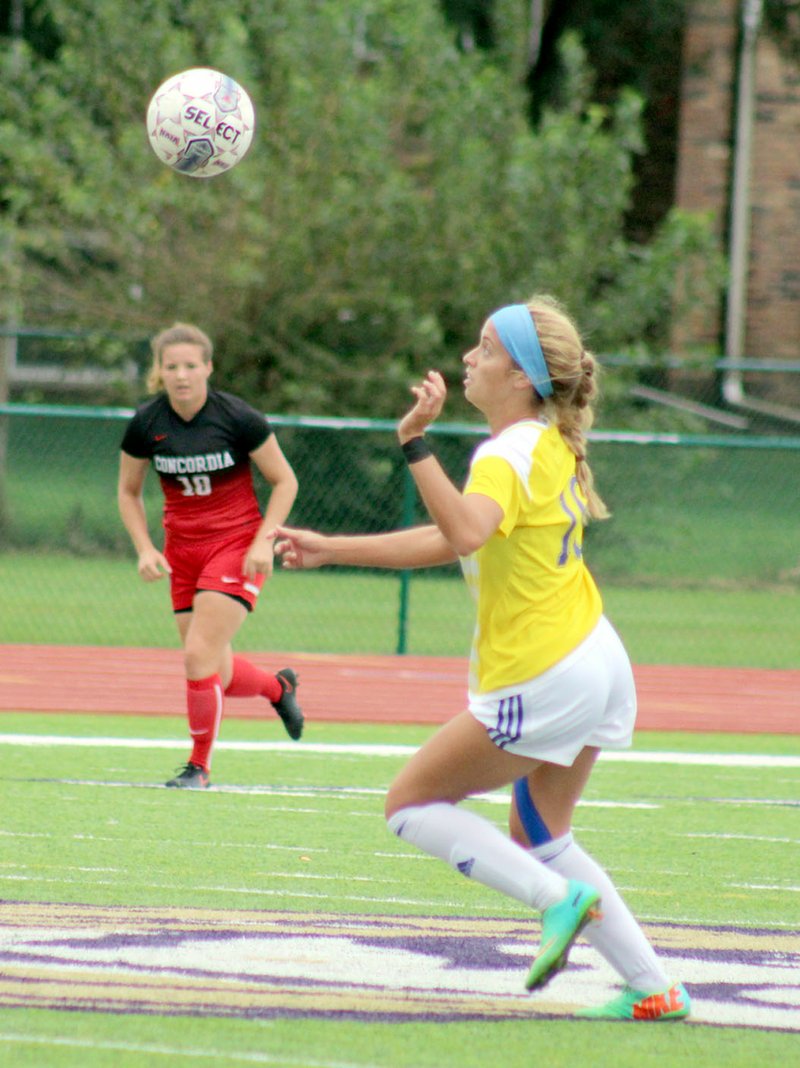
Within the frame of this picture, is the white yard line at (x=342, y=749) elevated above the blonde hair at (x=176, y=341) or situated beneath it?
situated beneath

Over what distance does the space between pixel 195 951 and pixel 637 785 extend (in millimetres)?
4239

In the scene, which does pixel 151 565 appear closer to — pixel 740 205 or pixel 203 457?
pixel 203 457

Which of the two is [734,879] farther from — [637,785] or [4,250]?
[4,250]

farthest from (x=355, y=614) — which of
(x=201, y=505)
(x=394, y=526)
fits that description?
(x=201, y=505)

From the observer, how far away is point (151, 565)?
772cm

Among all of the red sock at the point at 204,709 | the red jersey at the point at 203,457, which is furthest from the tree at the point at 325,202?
the red sock at the point at 204,709

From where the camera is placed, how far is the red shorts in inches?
308

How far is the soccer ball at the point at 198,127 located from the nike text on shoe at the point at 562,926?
5.13 m

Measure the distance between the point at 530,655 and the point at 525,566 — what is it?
8.9 inches

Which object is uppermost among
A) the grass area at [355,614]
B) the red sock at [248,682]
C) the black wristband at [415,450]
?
the black wristband at [415,450]

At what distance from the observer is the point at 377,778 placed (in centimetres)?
852

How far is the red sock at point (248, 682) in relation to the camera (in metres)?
8.44

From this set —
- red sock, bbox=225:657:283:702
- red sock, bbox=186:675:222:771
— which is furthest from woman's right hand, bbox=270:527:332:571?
red sock, bbox=225:657:283:702

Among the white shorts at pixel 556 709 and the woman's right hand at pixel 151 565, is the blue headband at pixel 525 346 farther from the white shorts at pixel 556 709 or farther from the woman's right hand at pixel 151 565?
the woman's right hand at pixel 151 565
